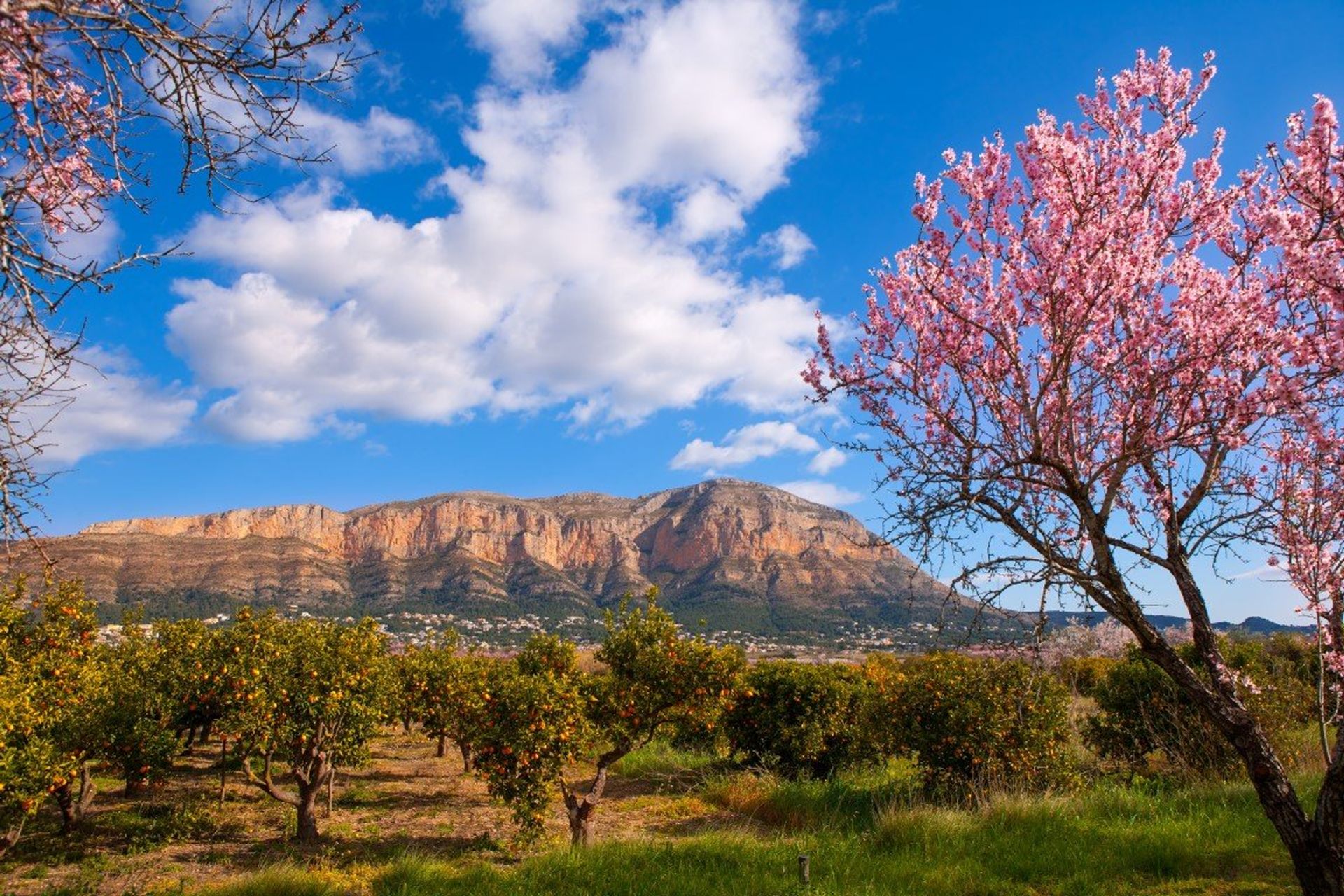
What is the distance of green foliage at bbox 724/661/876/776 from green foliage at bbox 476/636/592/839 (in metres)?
5.28

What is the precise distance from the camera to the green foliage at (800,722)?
15.4 m

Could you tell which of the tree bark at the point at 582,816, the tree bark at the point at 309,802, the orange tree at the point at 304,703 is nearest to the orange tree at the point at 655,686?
the tree bark at the point at 582,816

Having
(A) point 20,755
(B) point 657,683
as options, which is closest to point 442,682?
(B) point 657,683

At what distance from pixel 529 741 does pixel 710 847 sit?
3420 mm

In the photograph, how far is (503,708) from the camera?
11.2 m

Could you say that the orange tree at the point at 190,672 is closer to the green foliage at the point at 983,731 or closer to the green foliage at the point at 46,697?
the green foliage at the point at 46,697

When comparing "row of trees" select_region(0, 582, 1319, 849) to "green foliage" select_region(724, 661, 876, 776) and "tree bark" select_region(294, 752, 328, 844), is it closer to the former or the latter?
"tree bark" select_region(294, 752, 328, 844)

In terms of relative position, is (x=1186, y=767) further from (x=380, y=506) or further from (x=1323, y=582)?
(x=380, y=506)

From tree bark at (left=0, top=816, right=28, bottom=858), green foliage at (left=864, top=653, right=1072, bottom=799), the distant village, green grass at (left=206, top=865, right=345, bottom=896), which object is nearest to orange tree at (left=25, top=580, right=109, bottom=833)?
tree bark at (left=0, top=816, right=28, bottom=858)

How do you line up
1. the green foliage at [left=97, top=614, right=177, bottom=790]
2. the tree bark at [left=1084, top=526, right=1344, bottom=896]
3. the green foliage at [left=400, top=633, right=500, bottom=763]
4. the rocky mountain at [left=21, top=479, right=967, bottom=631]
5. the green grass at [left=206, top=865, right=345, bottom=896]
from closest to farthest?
the tree bark at [left=1084, top=526, right=1344, bottom=896] < the green grass at [left=206, top=865, right=345, bottom=896] < the green foliage at [left=97, top=614, right=177, bottom=790] < the green foliage at [left=400, top=633, right=500, bottom=763] < the rocky mountain at [left=21, top=479, right=967, bottom=631]

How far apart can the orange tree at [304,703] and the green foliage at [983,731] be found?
31.7 feet

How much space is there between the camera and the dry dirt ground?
→ 979cm

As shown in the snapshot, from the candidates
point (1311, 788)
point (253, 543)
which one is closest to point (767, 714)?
point (1311, 788)

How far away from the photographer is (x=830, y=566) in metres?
150
